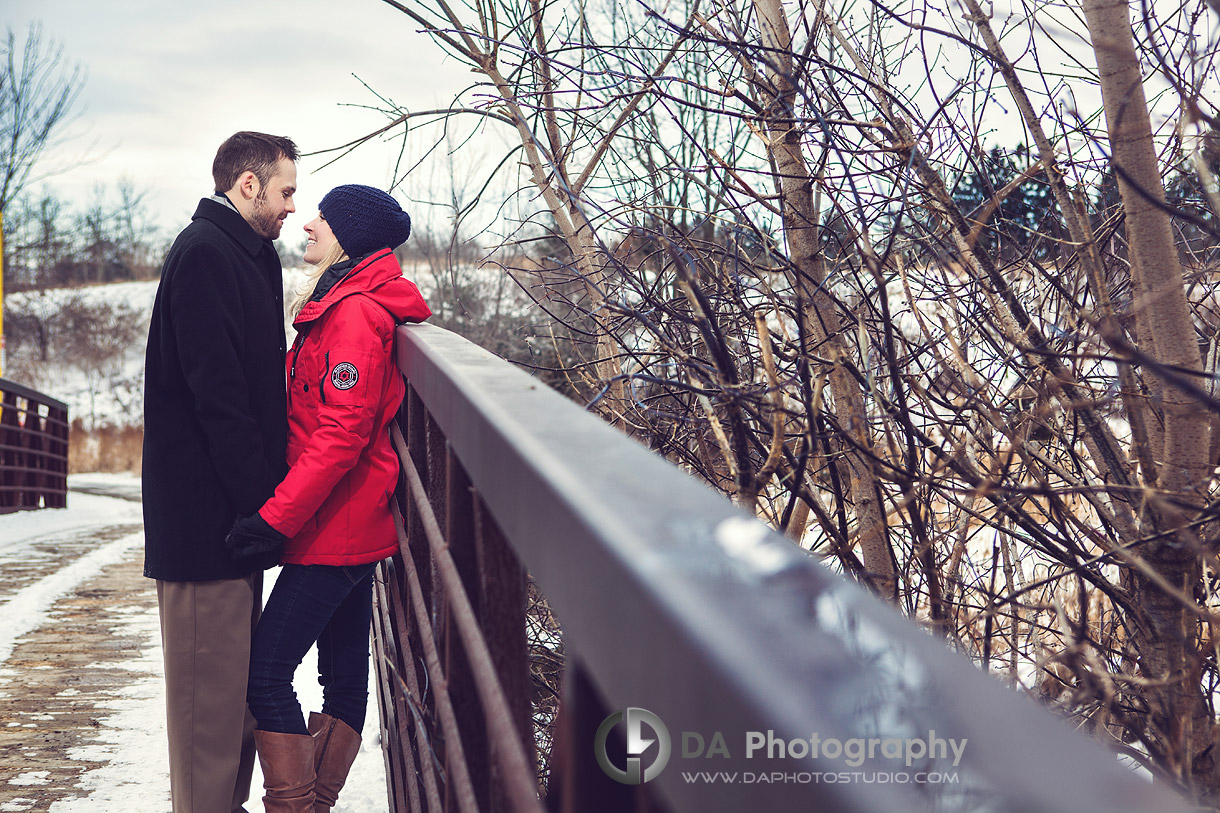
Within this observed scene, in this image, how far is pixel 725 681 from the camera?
1.21 feet

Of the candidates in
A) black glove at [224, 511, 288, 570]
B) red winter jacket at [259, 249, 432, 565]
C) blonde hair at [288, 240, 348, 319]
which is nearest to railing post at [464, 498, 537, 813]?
red winter jacket at [259, 249, 432, 565]

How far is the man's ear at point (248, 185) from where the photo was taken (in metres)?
2.41

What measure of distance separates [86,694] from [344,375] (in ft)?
9.48

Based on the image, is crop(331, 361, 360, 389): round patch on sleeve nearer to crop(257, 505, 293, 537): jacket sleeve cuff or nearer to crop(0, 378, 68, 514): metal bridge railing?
crop(257, 505, 293, 537): jacket sleeve cuff

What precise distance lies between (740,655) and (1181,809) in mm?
161

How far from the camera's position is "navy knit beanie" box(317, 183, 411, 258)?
2.35 m

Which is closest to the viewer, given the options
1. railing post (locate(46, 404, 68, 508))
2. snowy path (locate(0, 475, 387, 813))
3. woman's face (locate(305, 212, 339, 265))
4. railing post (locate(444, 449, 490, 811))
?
railing post (locate(444, 449, 490, 811))

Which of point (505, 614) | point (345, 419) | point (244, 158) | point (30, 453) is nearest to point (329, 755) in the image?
point (345, 419)

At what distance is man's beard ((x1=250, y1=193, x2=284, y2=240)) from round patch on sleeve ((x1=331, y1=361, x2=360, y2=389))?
1.90 ft

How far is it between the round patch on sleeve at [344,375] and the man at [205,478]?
0.79 ft

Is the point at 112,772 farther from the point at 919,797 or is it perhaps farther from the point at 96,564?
the point at 96,564

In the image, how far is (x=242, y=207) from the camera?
2416 mm

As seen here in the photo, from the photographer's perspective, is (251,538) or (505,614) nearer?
(505,614)

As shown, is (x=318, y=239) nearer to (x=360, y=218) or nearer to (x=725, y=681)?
(x=360, y=218)
